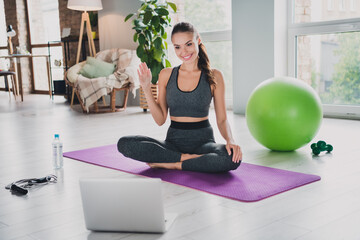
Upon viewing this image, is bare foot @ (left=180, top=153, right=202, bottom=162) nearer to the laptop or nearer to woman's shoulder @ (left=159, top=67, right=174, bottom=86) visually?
woman's shoulder @ (left=159, top=67, right=174, bottom=86)

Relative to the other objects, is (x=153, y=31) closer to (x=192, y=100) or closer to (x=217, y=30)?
(x=217, y=30)

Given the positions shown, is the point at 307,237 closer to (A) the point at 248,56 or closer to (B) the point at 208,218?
(B) the point at 208,218

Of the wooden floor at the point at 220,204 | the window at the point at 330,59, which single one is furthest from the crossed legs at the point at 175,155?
the window at the point at 330,59

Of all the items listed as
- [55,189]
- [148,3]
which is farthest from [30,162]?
[148,3]

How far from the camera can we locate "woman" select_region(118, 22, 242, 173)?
7.18 feet

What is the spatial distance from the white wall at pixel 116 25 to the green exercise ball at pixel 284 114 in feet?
11.4

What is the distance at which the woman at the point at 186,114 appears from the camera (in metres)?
2.19

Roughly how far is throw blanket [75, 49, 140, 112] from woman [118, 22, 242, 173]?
8.91ft

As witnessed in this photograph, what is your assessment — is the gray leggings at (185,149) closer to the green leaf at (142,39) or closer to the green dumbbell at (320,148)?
the green dumbbell at (320,148)

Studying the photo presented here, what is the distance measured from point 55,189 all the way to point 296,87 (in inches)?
60.5

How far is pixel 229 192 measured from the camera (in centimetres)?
188

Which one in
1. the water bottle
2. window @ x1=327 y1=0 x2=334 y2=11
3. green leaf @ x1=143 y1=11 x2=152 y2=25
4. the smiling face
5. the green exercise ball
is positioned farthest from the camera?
green leaf @ x1=143 y1=11 x2=152 y2=25

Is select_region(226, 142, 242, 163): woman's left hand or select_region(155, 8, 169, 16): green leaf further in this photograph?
select_region(155, 8, 169, 16): green leaf

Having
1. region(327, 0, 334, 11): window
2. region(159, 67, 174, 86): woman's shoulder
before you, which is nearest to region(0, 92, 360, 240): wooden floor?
region(159, 67, 174, 86): woman's shoulder
